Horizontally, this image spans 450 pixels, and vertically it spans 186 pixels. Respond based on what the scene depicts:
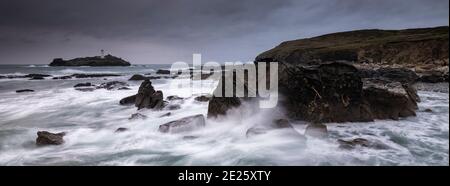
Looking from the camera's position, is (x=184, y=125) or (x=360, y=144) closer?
(x=360, y=144)

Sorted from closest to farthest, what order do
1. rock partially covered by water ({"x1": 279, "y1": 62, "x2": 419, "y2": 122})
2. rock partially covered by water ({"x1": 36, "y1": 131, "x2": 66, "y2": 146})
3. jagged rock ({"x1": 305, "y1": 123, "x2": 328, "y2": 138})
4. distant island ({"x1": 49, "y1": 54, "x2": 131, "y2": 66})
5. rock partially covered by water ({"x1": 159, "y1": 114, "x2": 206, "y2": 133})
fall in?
jagged rock ({"x1": 305, "y1": 123, "x2": 328, "y2": 138}) → rock partially covered by water ({"x1": 36, "y1": 131, "x2": 66, "y2": 146}) → rock partially covered by water ({"x1": 159, "y1": 114, "x2": 206, "y2": 133}) → rock partially covered by water ({"x1": 279, "y1": 62, "x2": 419, "y2": 122}) → distant island ({"x1": 49, "y1": 54, "x2": 131, "y2": 66})

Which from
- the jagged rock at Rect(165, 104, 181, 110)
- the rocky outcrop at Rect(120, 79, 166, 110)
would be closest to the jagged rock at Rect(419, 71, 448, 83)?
the jagged rock at Rect(165, 104, 181, 110)

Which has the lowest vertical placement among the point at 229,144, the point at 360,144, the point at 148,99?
the point at 229,144

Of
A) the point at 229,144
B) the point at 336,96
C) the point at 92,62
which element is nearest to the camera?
the point at 229,144

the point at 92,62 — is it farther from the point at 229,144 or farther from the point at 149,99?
the point at 229,144

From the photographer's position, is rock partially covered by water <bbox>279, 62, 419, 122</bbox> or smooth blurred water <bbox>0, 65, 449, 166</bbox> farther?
rock partially covered by water <bbox>279, 62, 419, 122</bbox>

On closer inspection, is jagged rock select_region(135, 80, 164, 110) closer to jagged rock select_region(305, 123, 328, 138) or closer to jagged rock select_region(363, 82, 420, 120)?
jagged rock select_region(305, 123, 328, 138)

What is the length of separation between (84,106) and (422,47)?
3139cm

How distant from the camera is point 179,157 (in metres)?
6.45

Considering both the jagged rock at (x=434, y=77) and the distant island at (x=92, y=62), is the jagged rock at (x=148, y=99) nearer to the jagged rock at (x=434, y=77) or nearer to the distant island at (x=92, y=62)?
the jagged rock at (x=434, y=77)

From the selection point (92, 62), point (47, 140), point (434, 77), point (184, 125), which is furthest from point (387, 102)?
point (92, 62)

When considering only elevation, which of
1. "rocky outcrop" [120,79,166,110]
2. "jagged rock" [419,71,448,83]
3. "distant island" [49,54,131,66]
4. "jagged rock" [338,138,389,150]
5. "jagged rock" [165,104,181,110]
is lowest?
"jagged rock" [338,138,389,150]

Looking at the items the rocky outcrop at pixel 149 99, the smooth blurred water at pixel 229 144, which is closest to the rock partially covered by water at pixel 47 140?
the smooth blurred water at pixel 229 144

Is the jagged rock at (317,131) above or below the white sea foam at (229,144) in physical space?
above
